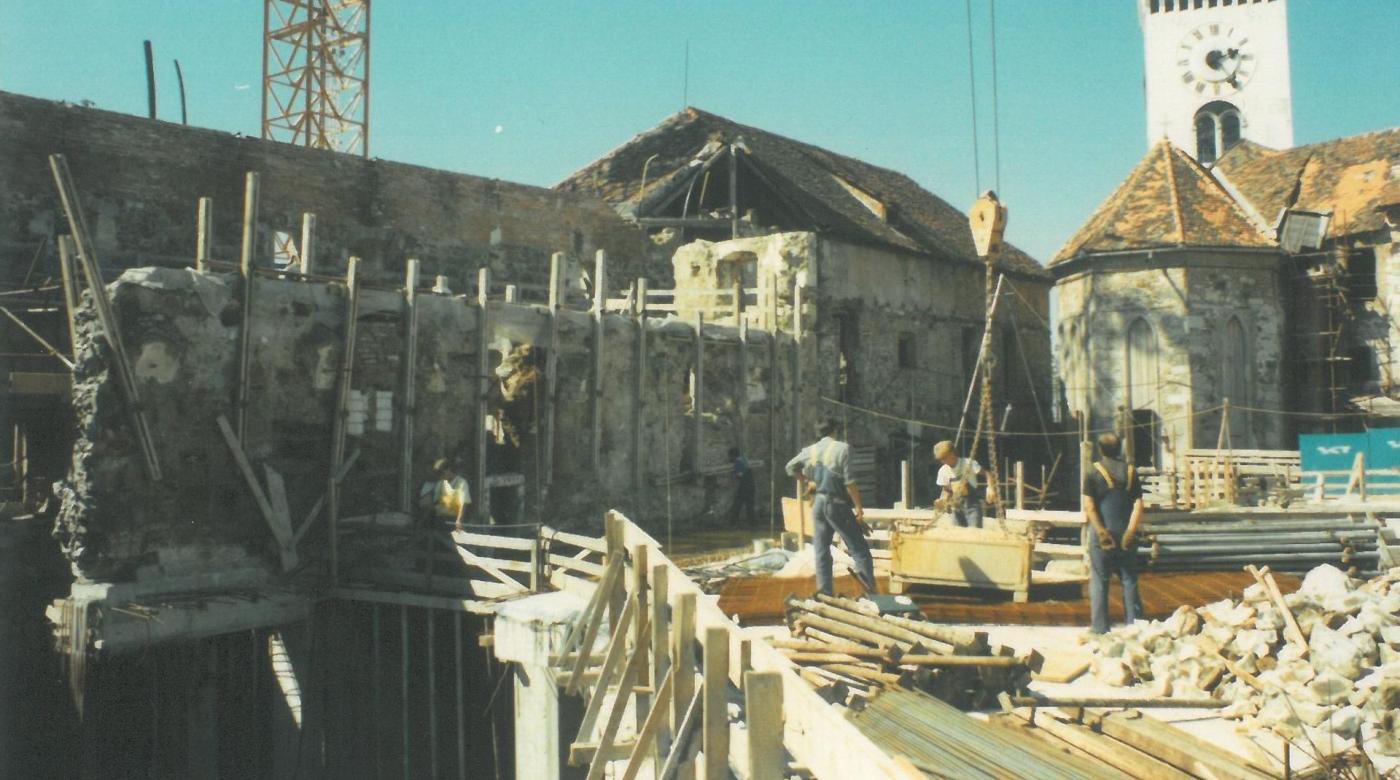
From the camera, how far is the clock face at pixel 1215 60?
49.5 m

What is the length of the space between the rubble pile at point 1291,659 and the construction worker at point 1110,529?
277 mm

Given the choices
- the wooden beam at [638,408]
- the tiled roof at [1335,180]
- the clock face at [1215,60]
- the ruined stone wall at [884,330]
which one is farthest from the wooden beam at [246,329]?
the clock face at [1215,60]

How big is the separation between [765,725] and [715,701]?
76 centimetres

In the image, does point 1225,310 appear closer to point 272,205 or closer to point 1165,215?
point 1165,215

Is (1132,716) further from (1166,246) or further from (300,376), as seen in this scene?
(1166,246)

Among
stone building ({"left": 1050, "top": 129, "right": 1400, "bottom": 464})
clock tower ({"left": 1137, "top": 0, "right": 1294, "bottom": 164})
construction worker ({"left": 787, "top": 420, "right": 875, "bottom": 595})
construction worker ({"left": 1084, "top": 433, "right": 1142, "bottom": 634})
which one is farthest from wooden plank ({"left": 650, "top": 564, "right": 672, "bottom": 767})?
clock tower ({"left": 1137, "top": 0, "right": 1294, "bottom": 164})

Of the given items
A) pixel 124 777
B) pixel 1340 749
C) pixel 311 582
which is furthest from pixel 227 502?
pixel 1340 749

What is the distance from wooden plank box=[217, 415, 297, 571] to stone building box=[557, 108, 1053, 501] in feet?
36.2

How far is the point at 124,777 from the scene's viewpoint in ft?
41.7

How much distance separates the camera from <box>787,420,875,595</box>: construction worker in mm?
9453

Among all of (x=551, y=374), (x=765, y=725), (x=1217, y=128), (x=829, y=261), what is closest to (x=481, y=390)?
(x=551, y=374)

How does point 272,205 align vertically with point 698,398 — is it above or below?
above

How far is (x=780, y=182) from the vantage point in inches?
965

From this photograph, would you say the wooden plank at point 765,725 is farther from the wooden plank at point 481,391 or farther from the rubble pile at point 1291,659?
the wooden plank at point 481,391
